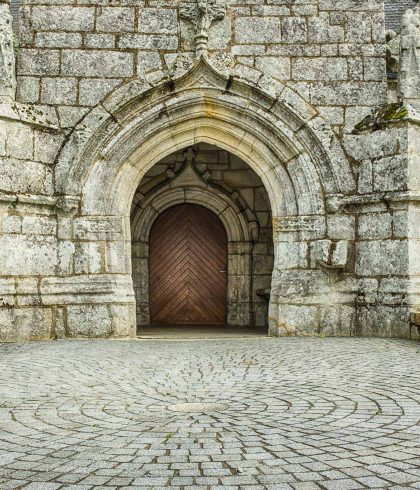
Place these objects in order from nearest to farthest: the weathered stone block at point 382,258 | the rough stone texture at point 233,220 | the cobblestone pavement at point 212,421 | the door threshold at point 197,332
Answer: the cobblestone pavement at point 212,421 < the weathered stone block at point 382,258 < the door threshold at point 197,332 < the rough stone texture at point 233,220

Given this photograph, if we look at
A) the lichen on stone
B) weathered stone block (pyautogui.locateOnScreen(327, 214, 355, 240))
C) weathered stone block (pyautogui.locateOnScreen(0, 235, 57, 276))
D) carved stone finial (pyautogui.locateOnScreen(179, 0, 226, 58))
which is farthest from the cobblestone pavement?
carved stone finial (pyautogui.locateOnScreen(179, 0, 226, 58))

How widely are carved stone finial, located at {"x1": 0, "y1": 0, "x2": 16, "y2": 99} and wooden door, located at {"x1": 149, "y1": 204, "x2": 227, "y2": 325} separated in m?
3.89

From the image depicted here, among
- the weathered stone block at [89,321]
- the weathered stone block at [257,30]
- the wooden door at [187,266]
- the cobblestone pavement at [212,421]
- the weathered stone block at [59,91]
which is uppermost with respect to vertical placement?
the weathered stone block at [257,30]

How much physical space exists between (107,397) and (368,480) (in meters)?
2.06

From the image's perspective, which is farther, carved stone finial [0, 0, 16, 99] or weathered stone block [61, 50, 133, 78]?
weathered stone block [61, 50, 133, 78]

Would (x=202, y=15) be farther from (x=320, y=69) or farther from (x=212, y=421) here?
(x=212, y=421)

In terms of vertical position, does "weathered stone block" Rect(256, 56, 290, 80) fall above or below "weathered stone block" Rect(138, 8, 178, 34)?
below

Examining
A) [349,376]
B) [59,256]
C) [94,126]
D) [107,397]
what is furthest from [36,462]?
[94,126]

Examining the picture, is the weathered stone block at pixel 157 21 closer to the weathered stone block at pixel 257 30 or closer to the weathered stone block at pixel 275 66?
the weathered stone block at pixel 257 30

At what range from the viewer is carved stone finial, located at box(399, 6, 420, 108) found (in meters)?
7.32

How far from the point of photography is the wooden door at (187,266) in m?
10.3

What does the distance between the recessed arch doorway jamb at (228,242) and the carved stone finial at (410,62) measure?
3.52 meters

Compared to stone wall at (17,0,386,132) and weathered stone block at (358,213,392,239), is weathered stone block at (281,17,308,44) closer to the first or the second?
stone wall at (17,0,386,132)

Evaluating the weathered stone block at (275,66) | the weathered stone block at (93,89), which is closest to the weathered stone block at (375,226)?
the weathered stone block at (275,66)
